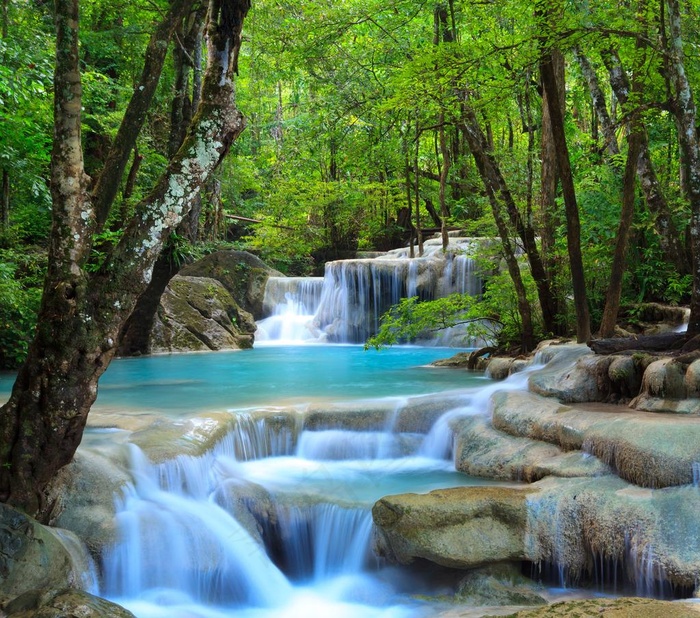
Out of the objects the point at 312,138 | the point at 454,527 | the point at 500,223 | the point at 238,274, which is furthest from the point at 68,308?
the point at 238,274

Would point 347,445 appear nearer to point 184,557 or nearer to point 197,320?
point 184,557

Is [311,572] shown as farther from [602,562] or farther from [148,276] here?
[148,276]

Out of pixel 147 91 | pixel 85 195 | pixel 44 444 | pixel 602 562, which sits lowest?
pixel 602 562

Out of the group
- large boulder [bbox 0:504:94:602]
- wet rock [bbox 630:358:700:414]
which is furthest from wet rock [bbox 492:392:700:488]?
large boulder [bbox 0:504:94:602]

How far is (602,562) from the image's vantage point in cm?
484

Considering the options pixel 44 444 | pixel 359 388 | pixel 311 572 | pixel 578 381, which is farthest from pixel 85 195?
pixel 359 388

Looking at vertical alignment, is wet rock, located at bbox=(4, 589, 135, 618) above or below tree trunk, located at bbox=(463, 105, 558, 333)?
below

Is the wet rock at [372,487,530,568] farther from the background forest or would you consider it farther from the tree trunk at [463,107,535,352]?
the tree trunk at [463,107,535,352]

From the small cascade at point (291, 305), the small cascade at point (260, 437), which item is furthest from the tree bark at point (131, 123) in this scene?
the small cascade at point (291, 305)

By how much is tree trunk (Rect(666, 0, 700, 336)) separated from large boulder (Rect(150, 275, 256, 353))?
12029mm

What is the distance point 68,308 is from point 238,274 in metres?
17.2

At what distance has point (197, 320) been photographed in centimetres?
1738

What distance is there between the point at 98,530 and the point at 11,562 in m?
0.89

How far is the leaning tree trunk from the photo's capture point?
443 centimetres
